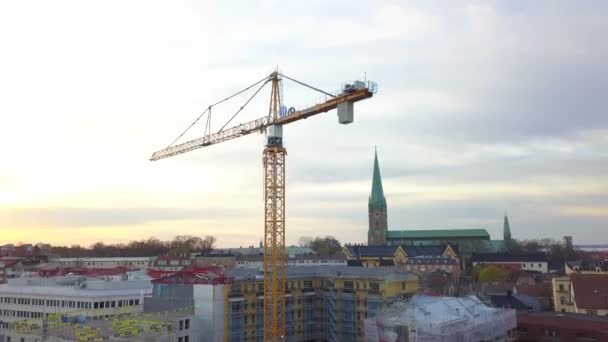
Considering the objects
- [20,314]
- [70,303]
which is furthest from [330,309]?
[20,314]

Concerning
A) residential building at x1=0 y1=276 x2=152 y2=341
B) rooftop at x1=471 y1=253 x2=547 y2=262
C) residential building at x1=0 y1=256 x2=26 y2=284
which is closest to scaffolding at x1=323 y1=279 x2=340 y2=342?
residential building at x1=0 y1=276 x2=152 y2=341

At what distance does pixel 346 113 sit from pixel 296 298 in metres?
22.0

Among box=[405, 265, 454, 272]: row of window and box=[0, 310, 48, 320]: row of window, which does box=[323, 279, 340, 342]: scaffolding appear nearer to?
box=[0, 310, 48, 320]: row of window

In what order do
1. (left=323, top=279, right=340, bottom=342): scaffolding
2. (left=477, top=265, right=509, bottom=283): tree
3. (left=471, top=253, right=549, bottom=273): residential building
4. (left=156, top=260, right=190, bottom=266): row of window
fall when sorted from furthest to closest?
1. (left=471, top=253, right=549, bottom=273): residential building
2. (left=156, top=260, right=190, bottom=266): row of window
3. (left=477, top=265, right=509, bottom=283): tree
4. (left=323, top=279, right=340, bottom=342): scaffolding

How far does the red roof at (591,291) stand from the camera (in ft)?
219

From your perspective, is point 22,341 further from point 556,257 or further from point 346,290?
point 556,257

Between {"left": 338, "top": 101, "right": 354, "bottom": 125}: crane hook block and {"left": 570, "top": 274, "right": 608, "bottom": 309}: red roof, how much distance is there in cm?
3716

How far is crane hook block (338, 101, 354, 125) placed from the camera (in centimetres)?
5496

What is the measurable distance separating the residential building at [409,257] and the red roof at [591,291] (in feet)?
235

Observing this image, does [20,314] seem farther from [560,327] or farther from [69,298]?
[560,327]

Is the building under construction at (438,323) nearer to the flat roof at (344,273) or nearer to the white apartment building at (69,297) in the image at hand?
the flat roof at (344,273)

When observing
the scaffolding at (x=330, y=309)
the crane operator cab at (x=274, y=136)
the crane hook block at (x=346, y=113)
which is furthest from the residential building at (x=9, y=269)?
the crane hook block at (x=346, y=113)

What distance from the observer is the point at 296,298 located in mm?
63188

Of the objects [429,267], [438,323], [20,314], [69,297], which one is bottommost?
[20,314]
